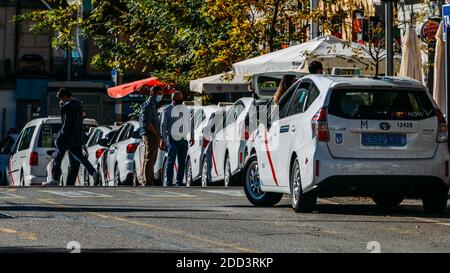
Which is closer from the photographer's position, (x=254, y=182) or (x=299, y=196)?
(x=299, y=196)

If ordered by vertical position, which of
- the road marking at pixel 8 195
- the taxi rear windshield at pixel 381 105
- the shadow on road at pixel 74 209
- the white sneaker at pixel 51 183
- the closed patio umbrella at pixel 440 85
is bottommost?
the white sneaker at pixel 51 183

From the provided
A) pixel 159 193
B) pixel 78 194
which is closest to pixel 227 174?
pixel 159 193

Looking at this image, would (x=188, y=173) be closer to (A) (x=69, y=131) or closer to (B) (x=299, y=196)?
(A) (x=69, y=131)

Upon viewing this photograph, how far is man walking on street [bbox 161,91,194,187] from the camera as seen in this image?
28766 mm

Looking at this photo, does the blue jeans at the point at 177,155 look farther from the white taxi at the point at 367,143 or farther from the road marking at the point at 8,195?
the white taxi at the point at 367,143

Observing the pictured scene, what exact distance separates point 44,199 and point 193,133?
907cm

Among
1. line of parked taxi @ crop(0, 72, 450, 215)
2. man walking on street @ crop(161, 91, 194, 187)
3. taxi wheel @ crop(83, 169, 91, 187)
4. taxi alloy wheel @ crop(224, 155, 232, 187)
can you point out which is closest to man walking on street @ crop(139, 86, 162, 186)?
man walking on street @ crop(161, 91, 194, 187)

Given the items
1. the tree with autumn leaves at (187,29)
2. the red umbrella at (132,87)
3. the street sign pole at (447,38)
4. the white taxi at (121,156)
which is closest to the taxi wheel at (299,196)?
the street sign pole at (447,38)

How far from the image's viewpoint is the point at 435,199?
59.1 ft

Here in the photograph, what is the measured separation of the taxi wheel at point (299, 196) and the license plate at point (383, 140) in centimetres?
89

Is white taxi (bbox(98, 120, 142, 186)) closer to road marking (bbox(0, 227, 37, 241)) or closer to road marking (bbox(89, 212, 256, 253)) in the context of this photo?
road marking (bbox(89, 212, 256, 253))

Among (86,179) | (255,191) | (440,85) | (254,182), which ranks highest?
(440,85)

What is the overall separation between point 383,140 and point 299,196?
4.05ft

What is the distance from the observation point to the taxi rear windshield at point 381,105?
57.1 feet
